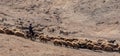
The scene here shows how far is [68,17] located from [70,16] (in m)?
0.16

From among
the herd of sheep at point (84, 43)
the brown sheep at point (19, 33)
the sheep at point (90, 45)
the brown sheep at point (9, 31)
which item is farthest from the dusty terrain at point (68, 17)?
the brown sheep at point (19, 33)

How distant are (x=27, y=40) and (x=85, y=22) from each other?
14.8 ft

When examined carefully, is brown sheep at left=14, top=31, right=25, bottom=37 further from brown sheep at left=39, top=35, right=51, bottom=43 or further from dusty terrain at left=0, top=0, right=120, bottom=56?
dusty terrain at left=0, top=0, right=120, bottom=56

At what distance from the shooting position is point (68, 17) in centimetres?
2398

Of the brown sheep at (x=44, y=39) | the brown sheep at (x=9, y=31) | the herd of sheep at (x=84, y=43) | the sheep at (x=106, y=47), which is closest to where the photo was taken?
the sheep at (x=106, y=47)

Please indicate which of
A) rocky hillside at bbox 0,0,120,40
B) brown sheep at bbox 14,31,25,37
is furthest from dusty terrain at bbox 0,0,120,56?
brown sheep at bbox 14,31,25,37

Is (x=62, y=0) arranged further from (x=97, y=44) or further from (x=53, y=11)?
(x=97, y=44)

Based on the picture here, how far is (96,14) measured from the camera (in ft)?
77.7

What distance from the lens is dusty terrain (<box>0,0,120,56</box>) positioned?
21.9 meters

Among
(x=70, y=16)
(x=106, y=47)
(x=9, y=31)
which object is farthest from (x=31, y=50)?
(x=70, y=16)

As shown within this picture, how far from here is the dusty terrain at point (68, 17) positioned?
21875mm

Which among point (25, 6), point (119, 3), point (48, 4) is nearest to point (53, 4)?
point (48, 4)

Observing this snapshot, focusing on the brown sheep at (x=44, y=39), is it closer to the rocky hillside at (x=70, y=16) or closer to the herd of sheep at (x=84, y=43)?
the herd of sheep at (x=84, y=43)

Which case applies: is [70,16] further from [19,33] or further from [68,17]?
[19,33]
